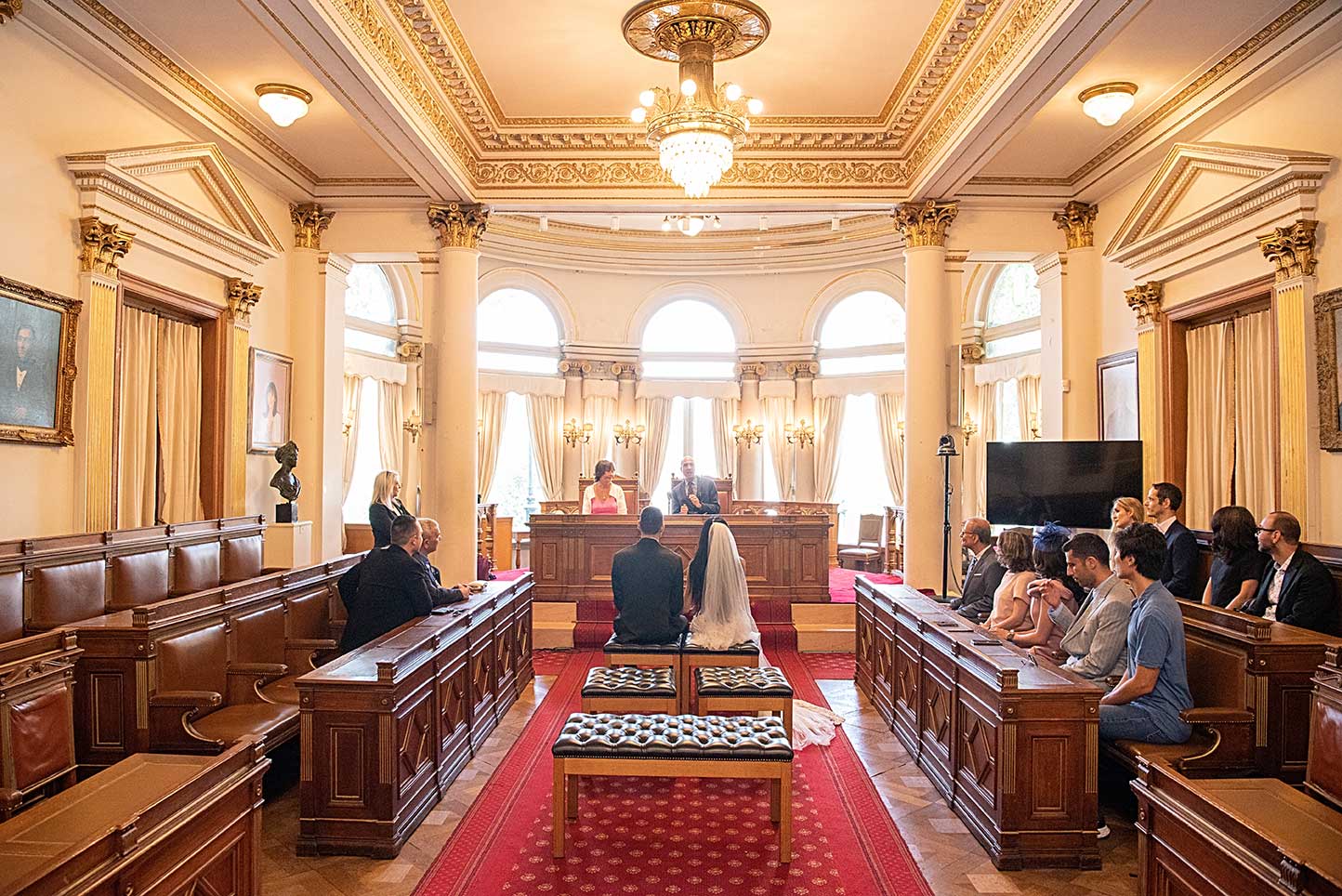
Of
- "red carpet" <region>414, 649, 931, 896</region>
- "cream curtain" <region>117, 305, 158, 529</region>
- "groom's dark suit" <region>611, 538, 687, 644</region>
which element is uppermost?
"cream curtain" <region>117, 305, 158, 529</region>

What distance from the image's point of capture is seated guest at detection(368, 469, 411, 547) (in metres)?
6.67

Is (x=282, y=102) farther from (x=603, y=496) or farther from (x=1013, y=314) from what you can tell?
(x=1013, y=314)

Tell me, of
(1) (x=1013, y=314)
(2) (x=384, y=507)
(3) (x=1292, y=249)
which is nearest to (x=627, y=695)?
(2) (x=384, y=507)

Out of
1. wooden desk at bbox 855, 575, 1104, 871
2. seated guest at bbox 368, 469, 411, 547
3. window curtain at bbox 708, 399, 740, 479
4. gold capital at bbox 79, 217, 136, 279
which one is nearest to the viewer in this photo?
wooden desk at bbox 855, 575, 1104, 871

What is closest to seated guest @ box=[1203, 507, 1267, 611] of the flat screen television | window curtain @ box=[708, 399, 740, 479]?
the flat screen television

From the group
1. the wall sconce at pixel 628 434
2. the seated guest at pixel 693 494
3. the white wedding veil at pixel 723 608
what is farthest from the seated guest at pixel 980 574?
the wall sconce at pixel 628 434

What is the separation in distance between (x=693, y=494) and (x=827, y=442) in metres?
6.06

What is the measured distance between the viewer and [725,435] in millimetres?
16422

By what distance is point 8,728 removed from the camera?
3266 mm

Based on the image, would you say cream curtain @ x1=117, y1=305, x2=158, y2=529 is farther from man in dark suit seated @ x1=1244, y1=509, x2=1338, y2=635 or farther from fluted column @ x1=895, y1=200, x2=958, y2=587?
man in dark suit seated @ x1=1244, y1=509, x2=1338, y2=635

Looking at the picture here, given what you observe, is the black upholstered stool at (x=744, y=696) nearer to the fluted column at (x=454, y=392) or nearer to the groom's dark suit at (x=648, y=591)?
the groom's dark suit at (x=648, y=591)

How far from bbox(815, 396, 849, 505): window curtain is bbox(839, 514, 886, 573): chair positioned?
90 centimetres

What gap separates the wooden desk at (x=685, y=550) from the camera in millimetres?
9539

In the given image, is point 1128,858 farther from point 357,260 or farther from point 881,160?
point 357,260
